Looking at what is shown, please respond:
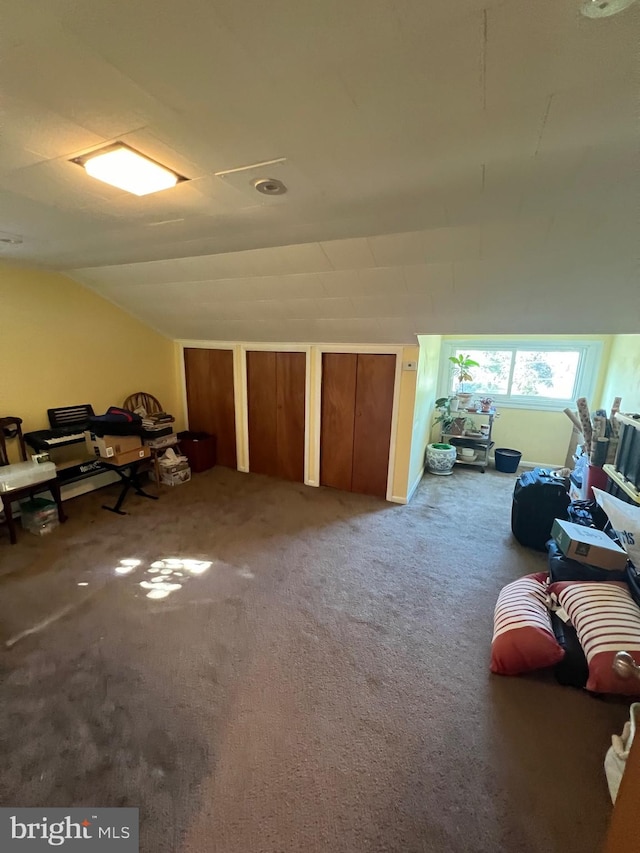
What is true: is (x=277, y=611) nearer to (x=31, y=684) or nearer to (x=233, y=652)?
(x=233, y=652)

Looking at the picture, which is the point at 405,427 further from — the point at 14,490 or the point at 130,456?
the point at 14,490

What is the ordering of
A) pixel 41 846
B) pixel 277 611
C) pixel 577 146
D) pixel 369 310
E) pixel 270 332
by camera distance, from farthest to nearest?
pixel 270 332 < pixel 369 310 < pixel 277 611 < pixel 41 846 < pixel 577 146

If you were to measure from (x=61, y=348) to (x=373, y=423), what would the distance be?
124 inches

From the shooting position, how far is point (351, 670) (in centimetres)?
183

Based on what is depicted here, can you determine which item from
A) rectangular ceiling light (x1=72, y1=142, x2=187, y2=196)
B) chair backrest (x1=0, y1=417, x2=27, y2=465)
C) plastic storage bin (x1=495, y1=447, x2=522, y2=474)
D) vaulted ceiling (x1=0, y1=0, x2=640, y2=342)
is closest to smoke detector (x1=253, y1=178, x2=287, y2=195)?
vaulted ceiling (x1=0, y1=0, x2=640, y2=342)

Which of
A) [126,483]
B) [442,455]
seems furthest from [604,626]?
[126,483]

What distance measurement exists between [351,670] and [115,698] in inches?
44.7

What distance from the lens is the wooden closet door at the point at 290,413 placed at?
4.01 metres

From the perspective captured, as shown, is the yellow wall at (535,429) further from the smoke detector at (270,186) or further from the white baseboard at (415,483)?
the smoke detector at (270,186)

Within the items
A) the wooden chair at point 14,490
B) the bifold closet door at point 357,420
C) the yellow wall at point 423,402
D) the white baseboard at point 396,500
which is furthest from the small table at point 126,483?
the yellow wall at point 423,402

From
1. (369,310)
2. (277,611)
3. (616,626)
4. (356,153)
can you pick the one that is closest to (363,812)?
(277,611)

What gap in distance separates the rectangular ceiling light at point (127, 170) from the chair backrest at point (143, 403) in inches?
123

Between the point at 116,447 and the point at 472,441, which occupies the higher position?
the point at 116,447

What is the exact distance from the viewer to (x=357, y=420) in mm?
3818
